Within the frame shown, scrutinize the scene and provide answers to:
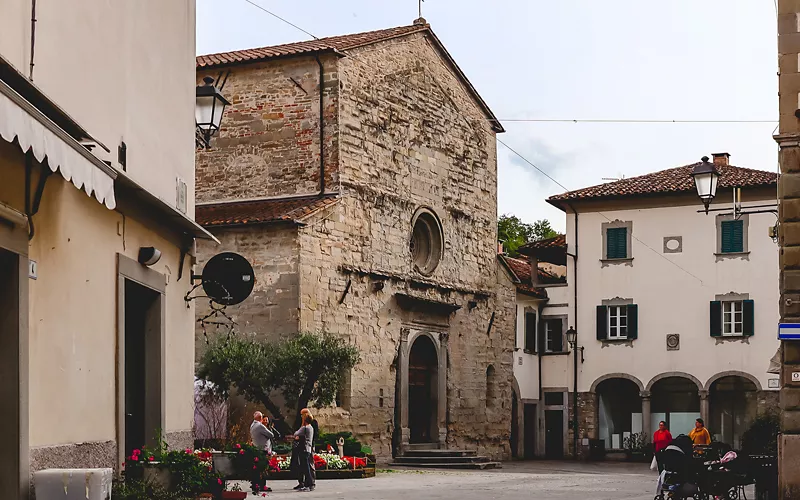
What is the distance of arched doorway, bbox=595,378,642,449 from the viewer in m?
40.1

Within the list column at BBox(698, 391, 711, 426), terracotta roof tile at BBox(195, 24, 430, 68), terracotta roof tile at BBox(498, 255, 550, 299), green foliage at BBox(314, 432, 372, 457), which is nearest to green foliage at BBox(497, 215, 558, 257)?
terracotta roof tile at BBox(498, 255, 550, 299)

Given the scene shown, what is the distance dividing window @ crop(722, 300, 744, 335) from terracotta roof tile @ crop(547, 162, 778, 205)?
3539 millimetres

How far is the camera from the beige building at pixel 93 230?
902 centimetres

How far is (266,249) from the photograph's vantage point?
2752 centimetres

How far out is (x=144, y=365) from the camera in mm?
13430

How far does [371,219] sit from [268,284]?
3563 millimetres

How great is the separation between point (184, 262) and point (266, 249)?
12.6 meters

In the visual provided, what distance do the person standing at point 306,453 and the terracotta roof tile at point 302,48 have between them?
11808 millimetres

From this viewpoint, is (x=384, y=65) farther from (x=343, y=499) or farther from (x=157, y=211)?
(x=157, y=211)

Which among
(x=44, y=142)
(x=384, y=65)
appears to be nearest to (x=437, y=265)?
(x=384, y=65)

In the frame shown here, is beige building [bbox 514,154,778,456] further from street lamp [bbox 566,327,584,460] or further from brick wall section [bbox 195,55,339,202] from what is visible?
brick wall section [bbox 195,55,339,202]

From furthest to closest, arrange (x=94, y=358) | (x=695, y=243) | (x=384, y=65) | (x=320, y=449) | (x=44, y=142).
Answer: (x=695, y=243) → (x=384, y=65) → (x=320, y=449) → (x=94, y=358) → (x=44, y=142)

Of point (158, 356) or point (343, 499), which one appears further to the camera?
point (343, 499)

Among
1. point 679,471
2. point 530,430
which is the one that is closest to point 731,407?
point 530,430
